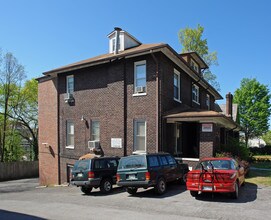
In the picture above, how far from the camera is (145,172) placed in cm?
1202

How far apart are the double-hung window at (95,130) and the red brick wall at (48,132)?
171 inches

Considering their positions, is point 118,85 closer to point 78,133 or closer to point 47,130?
point 78,133

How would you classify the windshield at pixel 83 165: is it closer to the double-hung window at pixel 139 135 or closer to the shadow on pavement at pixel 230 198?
the double-hung window at pixel 139 135

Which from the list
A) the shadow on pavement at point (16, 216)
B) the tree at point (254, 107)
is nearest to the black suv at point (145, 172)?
the shadow on pavement at point (16, 216)

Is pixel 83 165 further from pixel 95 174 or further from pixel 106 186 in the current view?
pixel 106 186

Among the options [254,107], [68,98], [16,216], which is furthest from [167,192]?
[254,107]

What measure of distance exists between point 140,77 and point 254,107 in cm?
4501

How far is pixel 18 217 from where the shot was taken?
947 centimetres

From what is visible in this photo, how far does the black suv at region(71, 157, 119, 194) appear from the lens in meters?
14.0

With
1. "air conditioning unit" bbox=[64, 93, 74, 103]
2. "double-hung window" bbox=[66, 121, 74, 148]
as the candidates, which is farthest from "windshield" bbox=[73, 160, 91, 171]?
"air conditioning unit" bbox=[64, 93, 74, 103]

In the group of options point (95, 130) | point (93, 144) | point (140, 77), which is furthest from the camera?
point (95, 130)

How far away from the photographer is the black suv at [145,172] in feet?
39.5

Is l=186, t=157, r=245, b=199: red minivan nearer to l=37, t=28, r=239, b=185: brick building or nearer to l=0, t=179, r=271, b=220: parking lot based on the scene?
l=0, t=179, r=271, b=220: parking lot

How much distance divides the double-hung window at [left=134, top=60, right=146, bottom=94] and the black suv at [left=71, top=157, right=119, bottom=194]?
201 inches
